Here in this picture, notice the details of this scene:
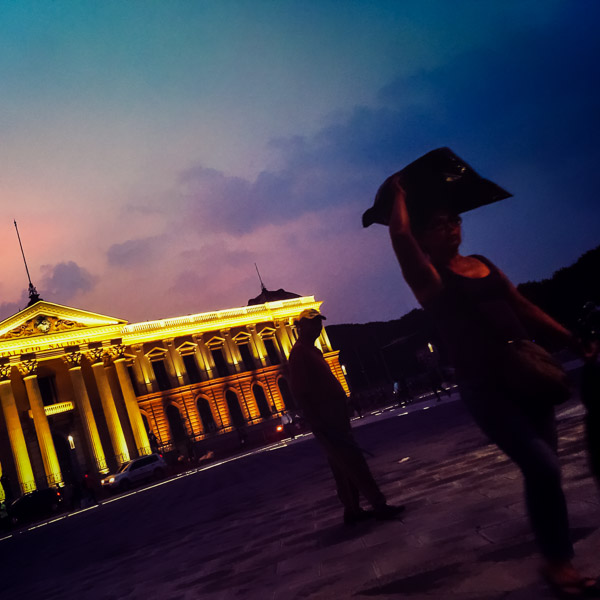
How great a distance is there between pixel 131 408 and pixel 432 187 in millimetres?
36468

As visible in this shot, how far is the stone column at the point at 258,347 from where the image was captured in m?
46.3

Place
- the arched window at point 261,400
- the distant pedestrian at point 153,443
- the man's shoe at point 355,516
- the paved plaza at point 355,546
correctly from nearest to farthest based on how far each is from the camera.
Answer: the paved plaza at point 355,546 → the man's shoe at point 355,516 → the distant pedestrian at point 153,443 → the arched window at point 261,400

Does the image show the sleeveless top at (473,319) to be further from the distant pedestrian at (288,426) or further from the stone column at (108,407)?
the stone column at (108,407)

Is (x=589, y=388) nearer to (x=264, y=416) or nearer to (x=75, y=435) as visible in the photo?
(x=75, y=435)

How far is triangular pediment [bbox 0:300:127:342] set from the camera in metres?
33.0

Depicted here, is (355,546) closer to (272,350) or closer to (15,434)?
(15,434)

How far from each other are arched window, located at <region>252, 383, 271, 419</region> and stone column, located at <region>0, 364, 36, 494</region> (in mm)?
18584

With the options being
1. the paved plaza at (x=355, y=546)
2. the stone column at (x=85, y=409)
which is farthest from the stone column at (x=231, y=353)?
the paved plaza at (x=355, y=546)

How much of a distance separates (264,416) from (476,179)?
142 feet

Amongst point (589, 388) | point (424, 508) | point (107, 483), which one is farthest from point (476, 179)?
point (107, 483)

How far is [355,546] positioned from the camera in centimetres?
373

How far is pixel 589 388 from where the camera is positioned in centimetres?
203

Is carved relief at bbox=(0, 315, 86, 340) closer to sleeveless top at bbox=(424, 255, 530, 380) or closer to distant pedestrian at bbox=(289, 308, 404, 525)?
distant pedestrian at bbox=(289, 308, 404, 525)

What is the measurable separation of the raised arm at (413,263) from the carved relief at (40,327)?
35.7 meters
